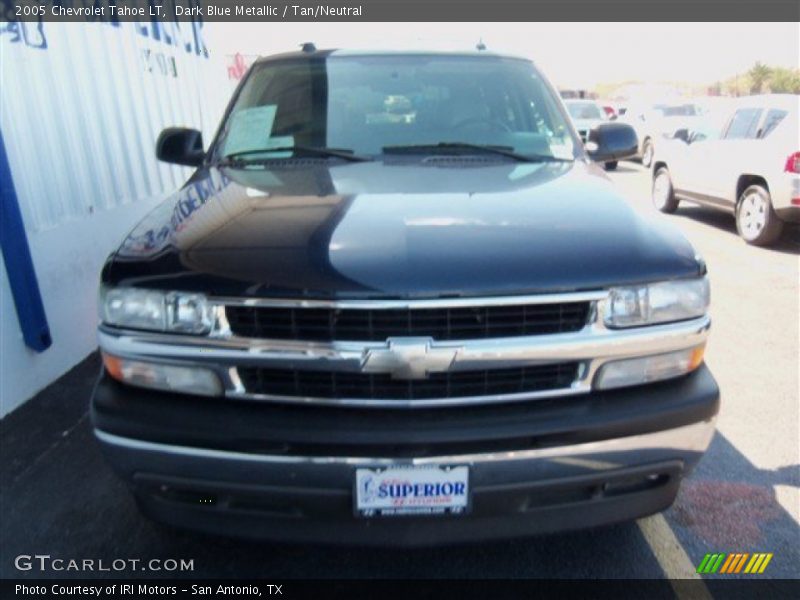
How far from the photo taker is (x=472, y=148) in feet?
10.2

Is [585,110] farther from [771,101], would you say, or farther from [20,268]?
[20,268]

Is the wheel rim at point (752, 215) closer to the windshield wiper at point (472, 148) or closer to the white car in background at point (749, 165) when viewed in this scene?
the white car in background at point (749, 165)

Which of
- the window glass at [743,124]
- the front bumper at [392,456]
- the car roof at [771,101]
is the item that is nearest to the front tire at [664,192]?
the window glass at [743,124]

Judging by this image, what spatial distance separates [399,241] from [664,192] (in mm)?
9040

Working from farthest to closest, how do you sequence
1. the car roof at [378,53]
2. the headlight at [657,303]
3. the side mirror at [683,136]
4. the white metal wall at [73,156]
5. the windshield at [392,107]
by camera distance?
the side mirror at [683,136], the white metal wall at [73,156], the car roof at [378,53], the windshield at [392,107], the headlight at [657,303]

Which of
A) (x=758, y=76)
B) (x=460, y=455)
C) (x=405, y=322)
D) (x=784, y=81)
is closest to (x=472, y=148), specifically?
(x=405, y=322)

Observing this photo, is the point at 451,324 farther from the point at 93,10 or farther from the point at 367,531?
the point at 93,10

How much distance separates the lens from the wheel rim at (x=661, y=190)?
32.4 ft

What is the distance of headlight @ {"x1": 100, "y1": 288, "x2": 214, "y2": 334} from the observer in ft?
6.40

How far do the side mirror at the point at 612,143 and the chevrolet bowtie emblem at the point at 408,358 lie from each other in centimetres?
217

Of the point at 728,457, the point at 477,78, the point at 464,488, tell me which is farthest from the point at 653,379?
the point at 477,78

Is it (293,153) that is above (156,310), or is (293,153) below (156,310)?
above

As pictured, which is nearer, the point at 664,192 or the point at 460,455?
the point at 460,455

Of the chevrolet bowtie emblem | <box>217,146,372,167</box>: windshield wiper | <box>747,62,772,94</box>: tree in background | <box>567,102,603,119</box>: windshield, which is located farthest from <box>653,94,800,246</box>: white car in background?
<box>567,102,603,119</box>: windshield
